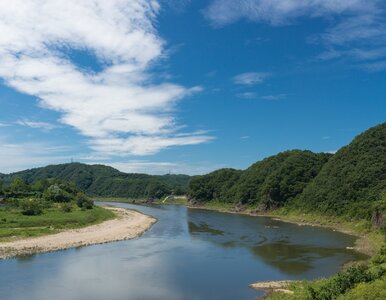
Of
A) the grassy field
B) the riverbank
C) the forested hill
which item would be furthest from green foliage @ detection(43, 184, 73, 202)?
the forested hill

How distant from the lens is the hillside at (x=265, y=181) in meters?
130

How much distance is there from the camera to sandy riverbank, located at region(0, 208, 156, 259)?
5606cm

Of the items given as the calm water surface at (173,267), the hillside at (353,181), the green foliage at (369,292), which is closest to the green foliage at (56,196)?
the calm water surface at (173,267)

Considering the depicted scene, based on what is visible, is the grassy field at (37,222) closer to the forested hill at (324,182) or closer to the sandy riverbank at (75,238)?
the sandy riverbank at (75,238)

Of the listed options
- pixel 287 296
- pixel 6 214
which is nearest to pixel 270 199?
pixel 6 214

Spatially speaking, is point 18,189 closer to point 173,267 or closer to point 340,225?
point 340,225

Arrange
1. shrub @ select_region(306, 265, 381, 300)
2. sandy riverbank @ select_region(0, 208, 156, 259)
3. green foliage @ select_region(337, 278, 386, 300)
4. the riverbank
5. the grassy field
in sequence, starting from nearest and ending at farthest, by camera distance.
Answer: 1. green foliage @ select_region(337, 278, 386, 300)
2. shrub @ select_region(306, 265, 381, 300)
3. sandy riverbank @ select_region(0, 208, 156, 259)
4. the riverbank
5. the grassy field

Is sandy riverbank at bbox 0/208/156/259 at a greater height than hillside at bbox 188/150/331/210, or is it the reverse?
hillside at bbox 188/150/331/210

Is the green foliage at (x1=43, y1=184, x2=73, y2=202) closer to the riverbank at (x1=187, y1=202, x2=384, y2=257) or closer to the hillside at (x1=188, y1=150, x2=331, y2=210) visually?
the riverbank at (x1=187, y1=202, x2=384, y2=257)

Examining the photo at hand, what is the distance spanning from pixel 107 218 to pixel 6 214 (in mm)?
24599

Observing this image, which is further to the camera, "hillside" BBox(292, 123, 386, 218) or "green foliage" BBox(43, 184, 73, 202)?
Answer: "green foliage" BBox(43, 184, 73, 202)

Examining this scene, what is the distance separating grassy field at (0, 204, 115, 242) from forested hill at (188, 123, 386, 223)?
55.4 m

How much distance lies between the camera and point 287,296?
109ft

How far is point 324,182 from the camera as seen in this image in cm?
11531
